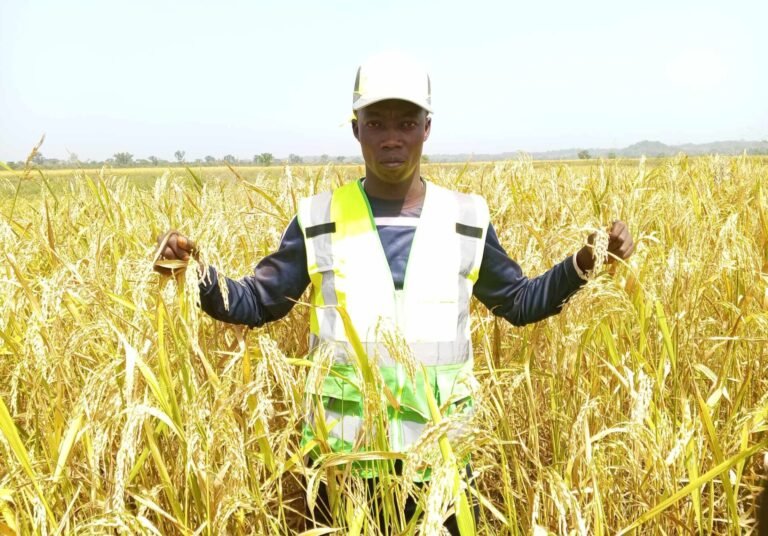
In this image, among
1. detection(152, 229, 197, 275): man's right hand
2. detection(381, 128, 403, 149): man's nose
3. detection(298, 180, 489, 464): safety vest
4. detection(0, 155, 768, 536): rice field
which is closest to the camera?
detection(0, 155, 768, 536): rice field

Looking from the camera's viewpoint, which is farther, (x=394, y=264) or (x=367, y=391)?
(x=394, y=264)

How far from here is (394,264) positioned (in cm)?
155

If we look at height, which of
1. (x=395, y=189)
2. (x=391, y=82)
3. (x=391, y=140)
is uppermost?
(x=391, y=82)

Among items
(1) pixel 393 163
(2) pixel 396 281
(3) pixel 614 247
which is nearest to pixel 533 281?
(3) pixel 614 247

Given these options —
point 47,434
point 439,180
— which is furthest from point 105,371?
point 439,180

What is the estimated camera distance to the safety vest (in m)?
1.41

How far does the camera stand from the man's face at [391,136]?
1.52 meters

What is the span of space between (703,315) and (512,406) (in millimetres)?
743

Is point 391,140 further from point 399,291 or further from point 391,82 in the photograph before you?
point 399,291

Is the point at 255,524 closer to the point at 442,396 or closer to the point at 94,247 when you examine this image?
the point at 442,396

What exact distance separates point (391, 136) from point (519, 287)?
530mm

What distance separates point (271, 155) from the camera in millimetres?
3367

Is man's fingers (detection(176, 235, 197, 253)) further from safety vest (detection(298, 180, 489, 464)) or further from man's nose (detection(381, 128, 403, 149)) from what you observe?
man's nose (detection(381, 128, 403, 149))

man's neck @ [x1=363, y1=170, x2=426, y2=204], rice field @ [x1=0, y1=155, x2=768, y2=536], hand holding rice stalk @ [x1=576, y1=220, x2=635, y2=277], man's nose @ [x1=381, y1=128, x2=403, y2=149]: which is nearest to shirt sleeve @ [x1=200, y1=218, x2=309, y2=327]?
rice field @ [x1=0, y1=155, x2=768, y2=536]
